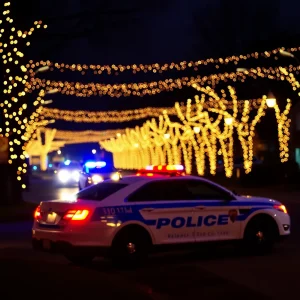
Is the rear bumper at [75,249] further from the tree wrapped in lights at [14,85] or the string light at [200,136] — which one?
the string light at [200,136]

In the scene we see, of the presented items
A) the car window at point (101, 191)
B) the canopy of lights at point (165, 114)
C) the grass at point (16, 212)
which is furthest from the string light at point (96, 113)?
the car window at point (101, 191)

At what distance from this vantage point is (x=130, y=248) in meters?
14.4

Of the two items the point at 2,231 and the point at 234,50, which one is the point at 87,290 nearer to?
the point at 2,231

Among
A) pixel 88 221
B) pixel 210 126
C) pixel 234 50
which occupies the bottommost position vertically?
pixel 88 221

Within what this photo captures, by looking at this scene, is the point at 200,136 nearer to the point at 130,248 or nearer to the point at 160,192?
the point at 160,192

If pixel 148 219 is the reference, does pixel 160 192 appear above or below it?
above

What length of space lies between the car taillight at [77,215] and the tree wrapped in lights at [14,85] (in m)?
17.6

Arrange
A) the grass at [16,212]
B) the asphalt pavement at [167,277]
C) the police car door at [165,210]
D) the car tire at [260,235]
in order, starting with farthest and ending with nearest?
the grass at [16,212] → the car tire at [260,235] → the police car door at [165,210] → the asphalt pavement at [167,277]

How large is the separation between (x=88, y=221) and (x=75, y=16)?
1626 cm

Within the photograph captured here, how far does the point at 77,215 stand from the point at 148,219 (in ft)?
4.02

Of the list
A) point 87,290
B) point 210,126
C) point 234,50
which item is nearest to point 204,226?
point 87,290

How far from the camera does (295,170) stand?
49.5 m

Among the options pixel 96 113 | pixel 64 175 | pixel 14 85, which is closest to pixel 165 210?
pixel 14 85

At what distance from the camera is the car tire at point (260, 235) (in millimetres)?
15781
